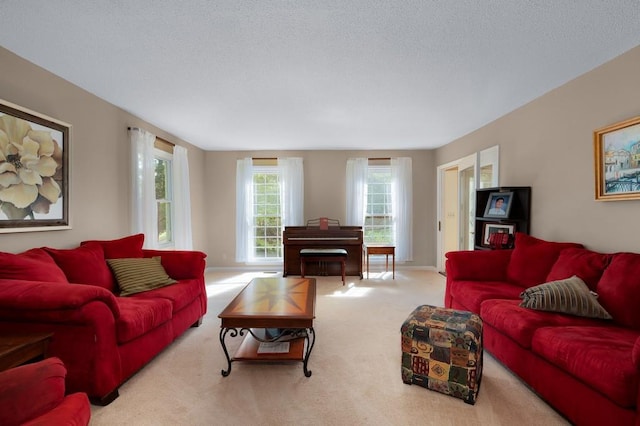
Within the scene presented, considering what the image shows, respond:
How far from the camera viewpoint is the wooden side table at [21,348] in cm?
148

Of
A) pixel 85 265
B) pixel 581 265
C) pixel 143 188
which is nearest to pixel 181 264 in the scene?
pixel 85 265

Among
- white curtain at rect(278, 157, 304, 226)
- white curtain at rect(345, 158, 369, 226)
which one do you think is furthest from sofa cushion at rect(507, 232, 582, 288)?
white curtain at rect(278, 157, 304, 226)

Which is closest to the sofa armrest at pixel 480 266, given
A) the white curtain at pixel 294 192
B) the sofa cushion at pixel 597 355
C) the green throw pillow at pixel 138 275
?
the sofa cushion at pixel 597 355

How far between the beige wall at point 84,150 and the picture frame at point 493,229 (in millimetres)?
4271

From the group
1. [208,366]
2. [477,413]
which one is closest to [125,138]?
[208,366]

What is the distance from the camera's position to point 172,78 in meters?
2.61

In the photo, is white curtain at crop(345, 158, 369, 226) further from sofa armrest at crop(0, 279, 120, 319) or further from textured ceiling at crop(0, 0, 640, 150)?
sofa armrest at crop(0, 279, 120, 319)

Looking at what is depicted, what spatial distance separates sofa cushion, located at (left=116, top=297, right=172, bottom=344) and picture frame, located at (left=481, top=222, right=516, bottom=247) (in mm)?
3494

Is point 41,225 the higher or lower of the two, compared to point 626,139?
lower

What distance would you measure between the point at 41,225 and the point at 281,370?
2.25m

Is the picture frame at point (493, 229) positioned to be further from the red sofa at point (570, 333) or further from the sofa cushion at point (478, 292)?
the sofa cushion at point (478, 292)

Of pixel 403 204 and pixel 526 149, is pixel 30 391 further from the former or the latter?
pixel 403 204

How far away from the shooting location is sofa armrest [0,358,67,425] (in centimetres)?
86

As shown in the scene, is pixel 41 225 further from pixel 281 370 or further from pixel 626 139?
pixel 626 139
